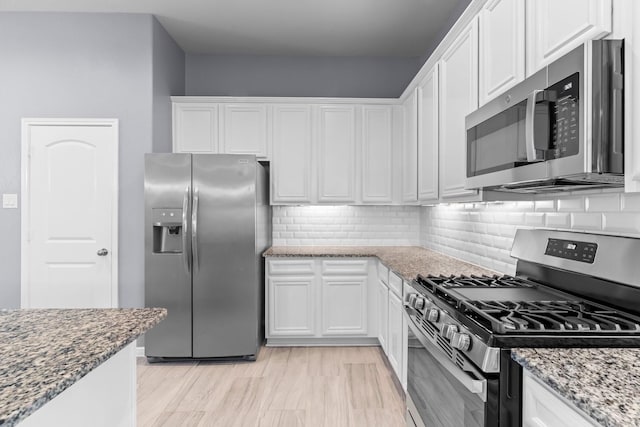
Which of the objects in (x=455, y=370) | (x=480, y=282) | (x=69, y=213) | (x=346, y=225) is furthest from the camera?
(x=346, y=225)

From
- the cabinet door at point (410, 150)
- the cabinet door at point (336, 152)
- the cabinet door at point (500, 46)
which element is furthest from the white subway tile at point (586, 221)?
the cabinet door at point (336, 152)

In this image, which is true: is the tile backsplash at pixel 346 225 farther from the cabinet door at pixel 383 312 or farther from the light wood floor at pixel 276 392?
the light wood floor at pixel 276 392

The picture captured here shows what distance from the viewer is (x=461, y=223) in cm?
310

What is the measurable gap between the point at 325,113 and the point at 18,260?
314cm

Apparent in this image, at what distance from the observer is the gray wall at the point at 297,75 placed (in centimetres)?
436

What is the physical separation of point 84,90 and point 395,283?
3.19 m

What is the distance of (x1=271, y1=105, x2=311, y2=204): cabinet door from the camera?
3.99 metres

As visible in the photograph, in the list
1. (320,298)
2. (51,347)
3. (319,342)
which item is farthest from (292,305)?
(51,347)

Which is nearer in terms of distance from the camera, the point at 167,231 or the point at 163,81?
the point at 167,231

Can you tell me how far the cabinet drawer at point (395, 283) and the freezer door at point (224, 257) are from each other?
1.19 m

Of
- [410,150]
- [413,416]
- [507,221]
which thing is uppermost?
[410,150]

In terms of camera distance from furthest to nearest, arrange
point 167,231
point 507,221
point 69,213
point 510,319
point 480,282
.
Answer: point 69,213
point 167,231
point 507,221
point 480,282
point 510,319

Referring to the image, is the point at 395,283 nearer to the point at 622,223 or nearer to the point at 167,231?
the point at 622,223

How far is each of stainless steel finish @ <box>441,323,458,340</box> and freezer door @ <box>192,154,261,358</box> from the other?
7.17ft
